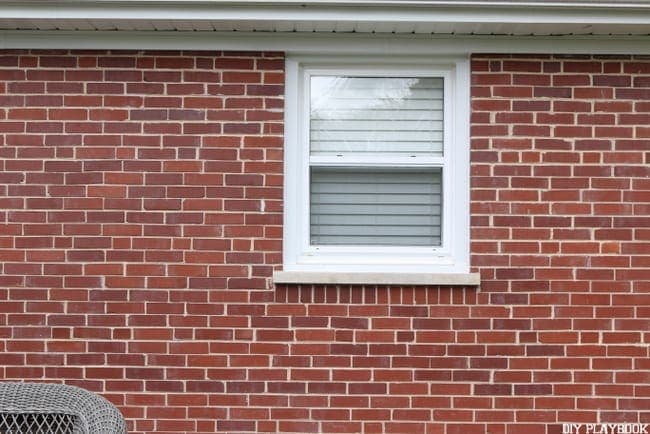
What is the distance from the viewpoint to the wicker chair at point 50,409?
3596 millimetres

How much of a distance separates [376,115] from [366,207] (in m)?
0.59

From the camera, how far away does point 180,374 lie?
4.14m

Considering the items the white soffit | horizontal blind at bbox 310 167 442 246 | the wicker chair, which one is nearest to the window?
horizontal blind at bbox 310 167 442 246

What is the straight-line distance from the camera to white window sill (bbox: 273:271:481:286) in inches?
161

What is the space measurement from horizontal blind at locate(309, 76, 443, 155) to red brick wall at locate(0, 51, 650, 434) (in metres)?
0.35

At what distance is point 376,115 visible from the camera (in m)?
4.35

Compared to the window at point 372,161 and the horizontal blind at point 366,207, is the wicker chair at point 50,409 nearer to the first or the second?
the window at point 372,161

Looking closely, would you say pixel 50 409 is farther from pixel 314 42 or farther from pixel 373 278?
pixel 314 42

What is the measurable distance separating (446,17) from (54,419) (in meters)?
3.10

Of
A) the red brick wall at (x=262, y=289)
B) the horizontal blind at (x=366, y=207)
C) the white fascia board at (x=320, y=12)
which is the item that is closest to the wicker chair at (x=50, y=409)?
the red brick wall at (x=262, y=289)

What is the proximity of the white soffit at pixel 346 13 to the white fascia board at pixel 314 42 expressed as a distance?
0.17 meters

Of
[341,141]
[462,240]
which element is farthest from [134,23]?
[462,240]

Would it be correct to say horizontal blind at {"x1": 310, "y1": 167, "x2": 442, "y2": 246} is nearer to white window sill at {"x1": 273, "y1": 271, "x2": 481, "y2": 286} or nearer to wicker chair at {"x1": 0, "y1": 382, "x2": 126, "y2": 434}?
white window sill at {"x1": 273, "y1": 271, "x2": 481, "y2": 286}

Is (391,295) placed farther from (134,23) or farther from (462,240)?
(134,23)
